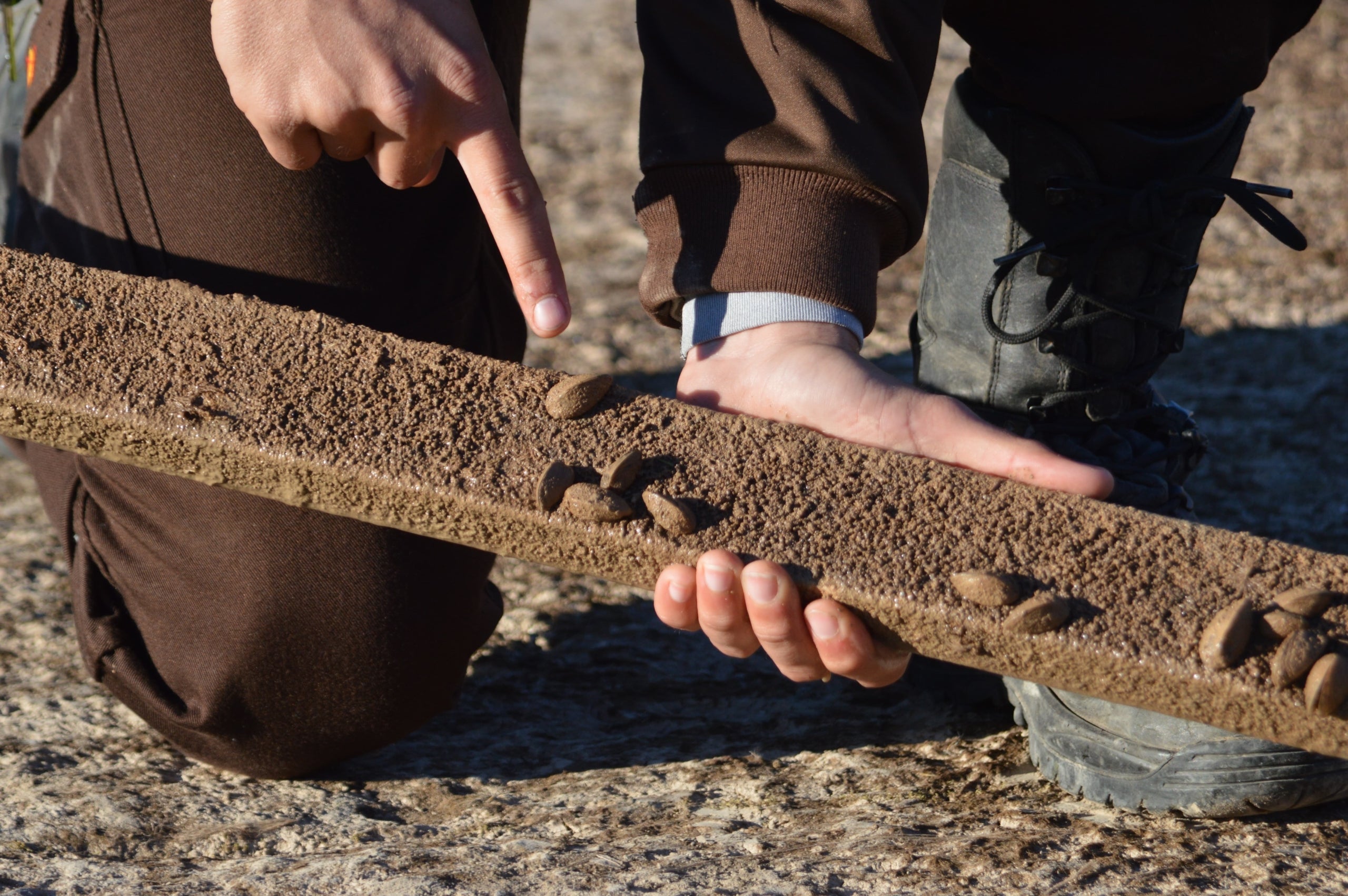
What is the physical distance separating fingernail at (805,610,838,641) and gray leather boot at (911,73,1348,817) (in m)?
0.40

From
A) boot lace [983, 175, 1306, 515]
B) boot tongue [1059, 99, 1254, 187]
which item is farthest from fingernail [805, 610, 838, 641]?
boot tongue [1059, 99, 1254, 187]

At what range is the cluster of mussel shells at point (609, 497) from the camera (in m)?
1.23

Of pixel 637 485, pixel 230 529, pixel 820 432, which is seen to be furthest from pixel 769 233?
pixel 230 529

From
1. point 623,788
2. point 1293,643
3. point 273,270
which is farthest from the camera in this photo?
point 273,270

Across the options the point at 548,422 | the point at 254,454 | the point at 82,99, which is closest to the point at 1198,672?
the point at 548,422

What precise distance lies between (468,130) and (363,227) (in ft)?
1.38

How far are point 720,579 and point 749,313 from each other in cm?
35

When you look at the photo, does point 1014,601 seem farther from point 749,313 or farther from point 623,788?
point 623,788

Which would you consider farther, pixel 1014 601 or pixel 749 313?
pixel 749 313

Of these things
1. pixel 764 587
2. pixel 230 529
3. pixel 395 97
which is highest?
pixel 395 97

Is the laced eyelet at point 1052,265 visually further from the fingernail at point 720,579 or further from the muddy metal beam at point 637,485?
the fingernail at point 720,579

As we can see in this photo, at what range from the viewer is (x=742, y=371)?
142cm

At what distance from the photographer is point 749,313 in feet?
4.61

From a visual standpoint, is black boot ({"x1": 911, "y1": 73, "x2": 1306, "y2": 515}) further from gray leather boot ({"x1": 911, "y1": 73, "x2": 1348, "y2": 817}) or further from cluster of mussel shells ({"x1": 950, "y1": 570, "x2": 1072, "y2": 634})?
cluster of mussel shells ({"x1": 950, "y1": 570, "x2": 1072, "y2": 634})
